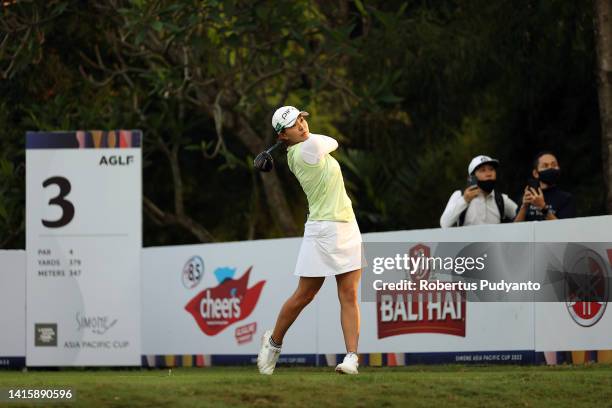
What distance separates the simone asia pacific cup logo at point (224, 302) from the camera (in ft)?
56.1

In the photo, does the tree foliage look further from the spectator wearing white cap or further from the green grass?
the green grass

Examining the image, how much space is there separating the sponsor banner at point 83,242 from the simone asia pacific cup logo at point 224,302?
3.28 ft

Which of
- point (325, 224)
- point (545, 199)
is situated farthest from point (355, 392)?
point (545, 199)

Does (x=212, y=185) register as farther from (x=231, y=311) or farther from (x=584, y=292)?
(x=584, y=292)

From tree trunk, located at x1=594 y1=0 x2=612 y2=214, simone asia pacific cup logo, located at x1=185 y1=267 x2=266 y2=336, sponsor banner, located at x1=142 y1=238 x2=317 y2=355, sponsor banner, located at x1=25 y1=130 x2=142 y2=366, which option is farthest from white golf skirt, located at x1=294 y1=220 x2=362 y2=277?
tree trunk, located at x1=594 y1=0 x2=612 y2=214

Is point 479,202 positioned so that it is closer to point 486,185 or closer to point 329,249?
point 486,185

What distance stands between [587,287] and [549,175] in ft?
4.30

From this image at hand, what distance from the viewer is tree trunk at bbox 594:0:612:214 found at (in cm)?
1756

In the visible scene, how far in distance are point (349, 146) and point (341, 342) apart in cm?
1034

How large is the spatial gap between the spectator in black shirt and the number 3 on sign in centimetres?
559

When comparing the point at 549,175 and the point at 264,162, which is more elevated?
the point at 549,175

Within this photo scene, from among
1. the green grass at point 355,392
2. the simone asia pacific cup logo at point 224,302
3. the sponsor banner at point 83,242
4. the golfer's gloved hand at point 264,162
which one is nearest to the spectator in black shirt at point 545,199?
the green grass at point 355,392

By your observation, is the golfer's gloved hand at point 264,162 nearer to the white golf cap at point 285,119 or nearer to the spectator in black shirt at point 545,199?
the white golf cap at point 285,119

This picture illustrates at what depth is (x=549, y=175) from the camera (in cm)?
1426
